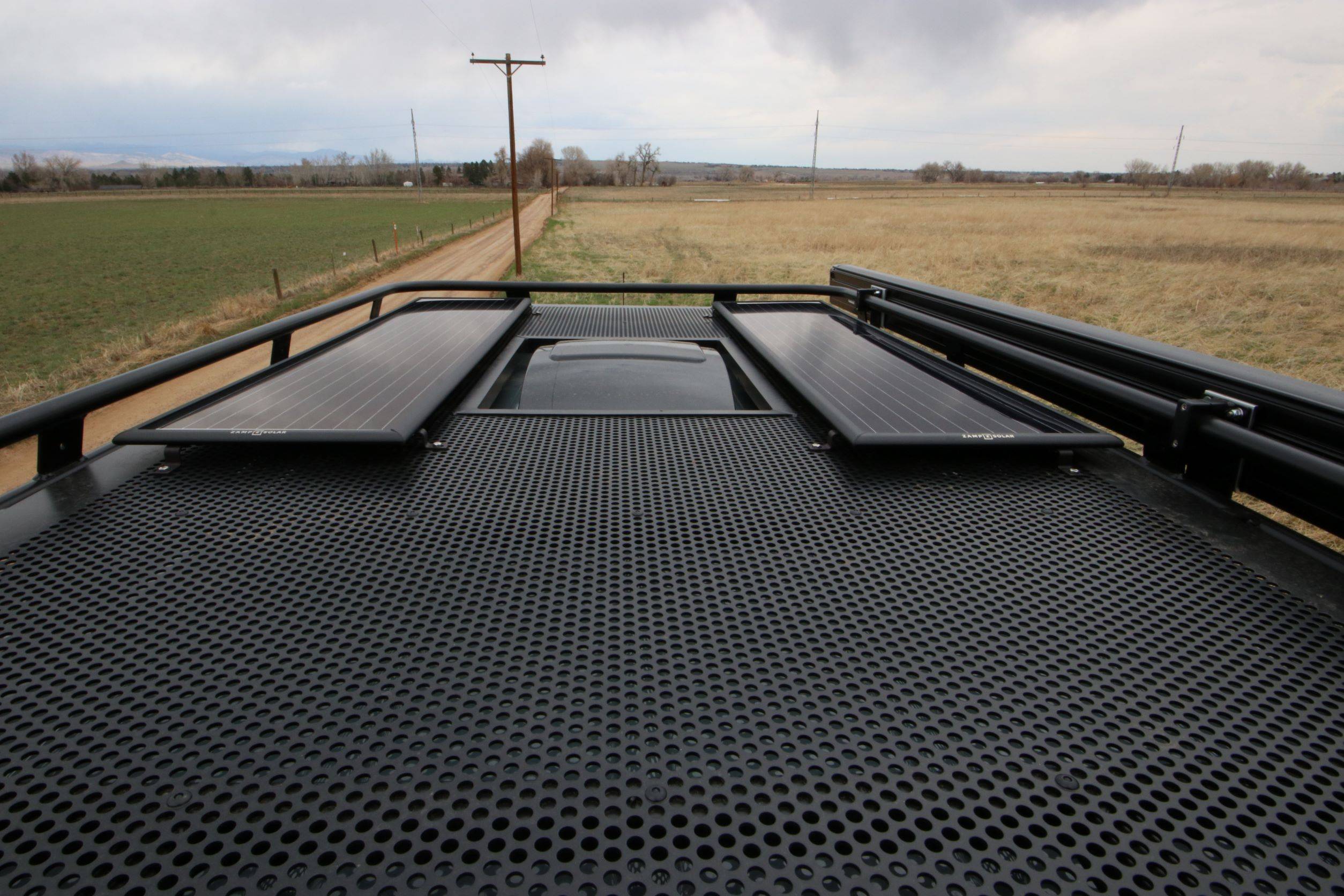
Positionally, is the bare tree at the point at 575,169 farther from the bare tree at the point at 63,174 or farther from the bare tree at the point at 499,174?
the bare tree at the point at 63,174

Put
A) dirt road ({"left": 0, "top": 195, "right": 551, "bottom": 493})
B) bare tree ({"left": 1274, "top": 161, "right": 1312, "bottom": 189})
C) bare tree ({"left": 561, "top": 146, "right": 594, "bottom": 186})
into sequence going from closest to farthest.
→ dirt road ({"left": 0, "top": 195, "right": 551, "bottom": 493}) < bare tree ({"left": 1274, "top": 161, "right": 1312, "bottom": 189}) < bare tree ({"left": 561, "top": 146, "right": 594, "bottom": 186})

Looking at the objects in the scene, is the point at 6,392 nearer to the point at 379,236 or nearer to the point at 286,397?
the point at 286,397

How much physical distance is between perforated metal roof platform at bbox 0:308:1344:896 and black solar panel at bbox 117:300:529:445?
19 cm

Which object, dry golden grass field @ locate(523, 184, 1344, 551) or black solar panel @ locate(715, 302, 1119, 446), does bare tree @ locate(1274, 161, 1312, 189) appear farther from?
black solar panel @ locate(715, 302, 1119, 446)

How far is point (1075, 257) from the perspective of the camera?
82.5ft

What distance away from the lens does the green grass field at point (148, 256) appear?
55.9 ft

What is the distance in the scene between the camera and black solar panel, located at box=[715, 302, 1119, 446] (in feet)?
7.16

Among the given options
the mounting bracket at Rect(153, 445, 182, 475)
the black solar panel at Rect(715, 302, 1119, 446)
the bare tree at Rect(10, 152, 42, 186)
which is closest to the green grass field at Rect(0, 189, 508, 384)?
the mounting bracket at Rect(153, 445, 182, 475)

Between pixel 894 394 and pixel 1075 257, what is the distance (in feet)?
89.5

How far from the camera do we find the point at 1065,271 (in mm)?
21969

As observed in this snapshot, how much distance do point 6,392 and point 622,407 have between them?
12.8 m

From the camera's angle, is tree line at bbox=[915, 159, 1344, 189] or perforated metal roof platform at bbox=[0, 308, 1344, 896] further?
tree line at bbox=[915, 159, 1344, 189]

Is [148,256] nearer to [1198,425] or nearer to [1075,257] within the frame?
[1075,257]

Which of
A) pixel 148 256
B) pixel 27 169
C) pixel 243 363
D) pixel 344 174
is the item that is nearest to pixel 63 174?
pixel 27 169
